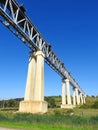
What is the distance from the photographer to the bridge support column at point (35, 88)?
4300 cm

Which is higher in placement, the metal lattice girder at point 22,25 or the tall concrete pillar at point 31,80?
the metal lattice girder at point 22,25

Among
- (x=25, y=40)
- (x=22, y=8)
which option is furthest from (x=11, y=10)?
(x=25, y=40)

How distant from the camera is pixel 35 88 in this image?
45.1m

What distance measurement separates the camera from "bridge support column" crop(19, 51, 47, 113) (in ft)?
141

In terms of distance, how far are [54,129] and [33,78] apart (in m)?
28.7

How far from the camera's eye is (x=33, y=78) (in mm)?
46500

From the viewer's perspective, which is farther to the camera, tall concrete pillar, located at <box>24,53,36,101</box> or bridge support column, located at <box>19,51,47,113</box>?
tall concrete pillar, located at <box>24,53,36,101</box>

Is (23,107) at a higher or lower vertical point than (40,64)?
lower

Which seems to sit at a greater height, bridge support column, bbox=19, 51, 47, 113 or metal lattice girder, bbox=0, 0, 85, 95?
metal lattice girder, bbox=0, 0, 85, 95

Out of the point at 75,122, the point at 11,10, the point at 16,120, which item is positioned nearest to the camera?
the point at 75,122

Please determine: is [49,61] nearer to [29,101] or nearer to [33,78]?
[33,78]

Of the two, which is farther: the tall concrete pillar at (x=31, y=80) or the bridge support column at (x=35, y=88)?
the tall concrete pillar at (x=31, y=80)

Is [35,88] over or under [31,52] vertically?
under

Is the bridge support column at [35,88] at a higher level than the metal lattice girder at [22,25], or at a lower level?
lower
